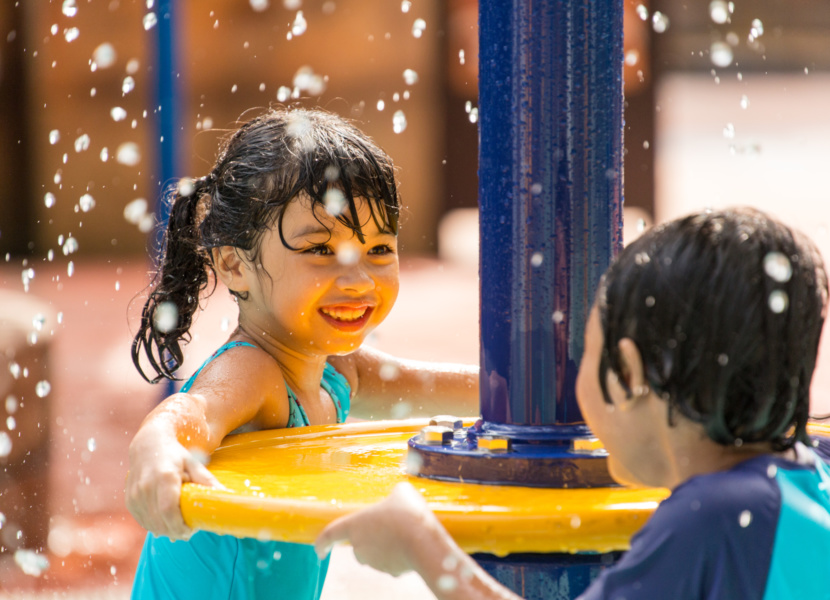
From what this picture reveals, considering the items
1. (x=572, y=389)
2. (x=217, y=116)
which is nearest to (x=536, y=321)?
(x=572, y=389)

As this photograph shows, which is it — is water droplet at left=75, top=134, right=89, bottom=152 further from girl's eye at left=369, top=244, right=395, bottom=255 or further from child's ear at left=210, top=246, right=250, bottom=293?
girl's eye at left=369, top=244, right=395, bottom=255

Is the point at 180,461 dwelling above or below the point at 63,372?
above

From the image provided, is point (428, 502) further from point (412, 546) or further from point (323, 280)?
point (323, 280)

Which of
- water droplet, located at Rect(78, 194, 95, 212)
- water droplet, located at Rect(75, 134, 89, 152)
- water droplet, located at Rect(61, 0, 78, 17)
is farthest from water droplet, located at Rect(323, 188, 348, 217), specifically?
water droplet, located at Rect(75, 134, 89, 152)

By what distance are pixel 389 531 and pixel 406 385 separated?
119 cm

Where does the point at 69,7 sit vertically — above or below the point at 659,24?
below

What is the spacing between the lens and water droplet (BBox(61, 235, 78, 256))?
15.0m

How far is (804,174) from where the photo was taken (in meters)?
20.3

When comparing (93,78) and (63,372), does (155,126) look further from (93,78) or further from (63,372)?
(93,78)

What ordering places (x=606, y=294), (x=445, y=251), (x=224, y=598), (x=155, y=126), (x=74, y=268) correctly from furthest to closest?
(x=445, y=251) < (x=74, y=268) < (x=155, y=126) < (x=224, y=598) < (x=606, y=294)

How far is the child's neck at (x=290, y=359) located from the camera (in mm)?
1931

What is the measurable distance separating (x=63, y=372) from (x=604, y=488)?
275 inches

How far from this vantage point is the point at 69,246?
15.4 meters

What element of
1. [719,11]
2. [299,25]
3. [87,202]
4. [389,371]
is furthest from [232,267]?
[719,11]
